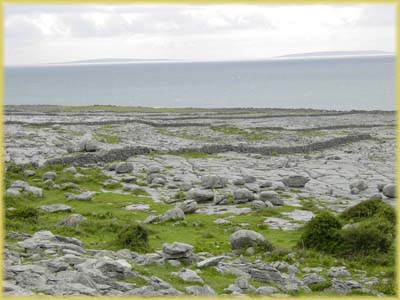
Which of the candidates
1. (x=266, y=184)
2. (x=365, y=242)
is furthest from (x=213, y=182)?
(x=365, y=242)

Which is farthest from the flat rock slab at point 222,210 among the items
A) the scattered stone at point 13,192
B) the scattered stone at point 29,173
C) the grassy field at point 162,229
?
the scattered stone at point 29,173

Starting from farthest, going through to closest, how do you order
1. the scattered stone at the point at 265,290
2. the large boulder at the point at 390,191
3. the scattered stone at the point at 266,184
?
1. the scattered stone at the point at 266,184
2. the large boulder at the point at 390,191
3. the scattered stone at the point at 265,290

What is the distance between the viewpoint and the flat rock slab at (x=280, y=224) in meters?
21.7

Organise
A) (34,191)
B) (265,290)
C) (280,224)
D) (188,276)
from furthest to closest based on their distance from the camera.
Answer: (34,191), (280,224), (188,276), (265,290)

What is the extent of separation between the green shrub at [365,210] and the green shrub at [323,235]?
11.2 ft

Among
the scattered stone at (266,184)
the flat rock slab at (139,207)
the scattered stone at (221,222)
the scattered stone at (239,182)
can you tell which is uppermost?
the scattered stone at (239,182)

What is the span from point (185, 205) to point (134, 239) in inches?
281

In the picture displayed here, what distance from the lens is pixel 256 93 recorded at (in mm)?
194125

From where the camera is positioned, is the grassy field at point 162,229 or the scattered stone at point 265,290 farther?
the grassy field at point 162,229

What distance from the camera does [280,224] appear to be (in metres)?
22.2

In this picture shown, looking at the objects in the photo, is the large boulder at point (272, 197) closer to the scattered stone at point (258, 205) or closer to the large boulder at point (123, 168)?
the scattered stone at point (258, 205)

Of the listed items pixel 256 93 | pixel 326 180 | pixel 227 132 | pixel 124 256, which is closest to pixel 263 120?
pixel 227 132

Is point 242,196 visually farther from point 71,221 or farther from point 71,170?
point 71,170

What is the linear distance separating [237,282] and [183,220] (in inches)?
328
